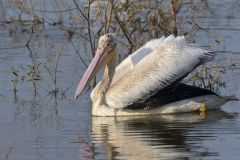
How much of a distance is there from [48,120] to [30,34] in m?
4.57

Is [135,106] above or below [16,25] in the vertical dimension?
below

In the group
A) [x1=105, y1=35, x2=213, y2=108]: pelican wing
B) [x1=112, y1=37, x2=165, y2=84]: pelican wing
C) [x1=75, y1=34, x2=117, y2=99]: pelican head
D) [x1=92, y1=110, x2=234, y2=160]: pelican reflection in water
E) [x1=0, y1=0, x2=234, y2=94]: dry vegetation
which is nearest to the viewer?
[x1=92, y1=110, x2=234, y2=160]: pelican reflection in water

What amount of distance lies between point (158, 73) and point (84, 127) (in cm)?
104

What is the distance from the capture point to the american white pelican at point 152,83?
31.7 ft

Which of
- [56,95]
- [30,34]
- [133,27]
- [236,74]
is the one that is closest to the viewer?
[56,95]

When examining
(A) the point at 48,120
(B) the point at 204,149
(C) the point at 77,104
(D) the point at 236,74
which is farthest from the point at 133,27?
(B) the point at 204,149

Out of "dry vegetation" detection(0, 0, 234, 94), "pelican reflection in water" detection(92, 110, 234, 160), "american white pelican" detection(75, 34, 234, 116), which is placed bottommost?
"pelican reflection in water" detection(92, 110, 234, 160)

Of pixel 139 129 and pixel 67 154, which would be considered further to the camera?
pixel 139 129

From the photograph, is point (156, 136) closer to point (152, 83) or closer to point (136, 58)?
point (152, 83)

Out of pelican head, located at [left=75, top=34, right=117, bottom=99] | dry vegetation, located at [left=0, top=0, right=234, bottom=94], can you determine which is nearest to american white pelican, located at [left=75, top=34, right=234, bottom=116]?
pelican head, located at [left=75, top=34, right=117, bottom=99]

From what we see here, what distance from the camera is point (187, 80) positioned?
10.9 meters

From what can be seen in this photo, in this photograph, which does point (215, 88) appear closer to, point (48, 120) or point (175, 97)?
point (175, 97)

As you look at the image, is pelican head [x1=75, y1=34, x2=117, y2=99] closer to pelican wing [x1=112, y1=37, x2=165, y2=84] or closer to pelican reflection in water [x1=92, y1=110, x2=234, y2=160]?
pelican wing [x1=112, y1=37, x2=165, y2=84]

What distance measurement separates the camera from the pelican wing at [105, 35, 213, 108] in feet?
31.6
